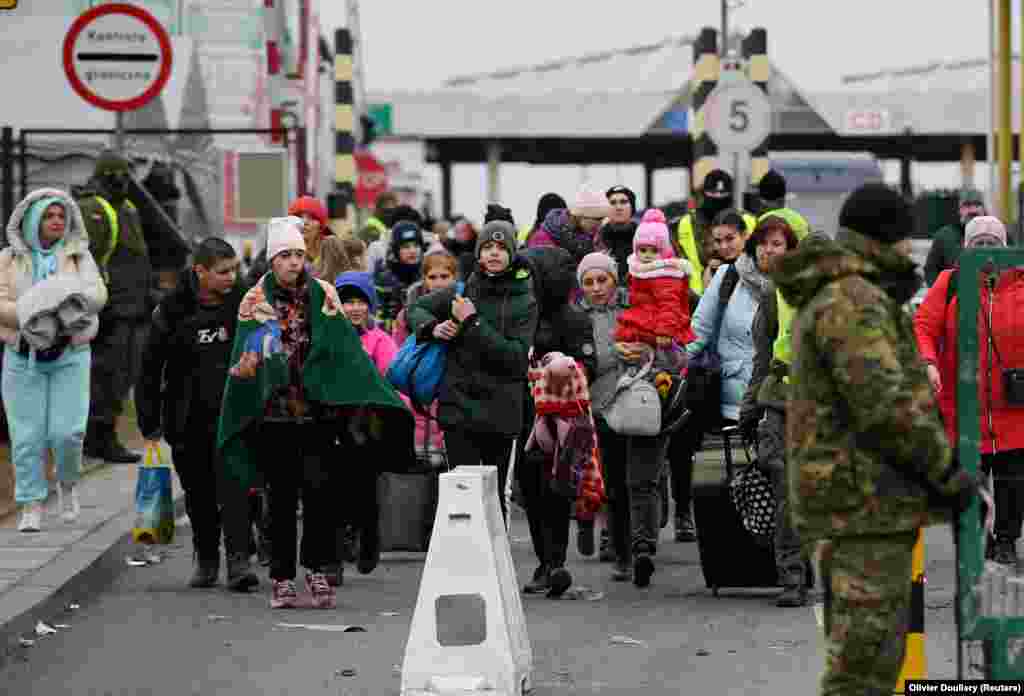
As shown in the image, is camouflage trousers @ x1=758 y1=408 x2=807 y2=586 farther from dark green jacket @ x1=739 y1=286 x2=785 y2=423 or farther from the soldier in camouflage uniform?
the soldier in camouflage uniform

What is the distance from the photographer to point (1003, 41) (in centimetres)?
3569

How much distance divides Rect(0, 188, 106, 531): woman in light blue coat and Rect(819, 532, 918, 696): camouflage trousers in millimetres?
7739

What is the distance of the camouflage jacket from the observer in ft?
22.0

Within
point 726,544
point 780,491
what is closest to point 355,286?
point 726,544

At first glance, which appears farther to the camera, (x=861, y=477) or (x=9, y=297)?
(x=9, y=297)

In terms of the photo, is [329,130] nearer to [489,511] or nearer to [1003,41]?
[1003,41]

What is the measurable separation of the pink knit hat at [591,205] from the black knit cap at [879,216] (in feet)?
24.0

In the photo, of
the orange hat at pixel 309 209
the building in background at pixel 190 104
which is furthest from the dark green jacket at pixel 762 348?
the building in background at pixel 190 104

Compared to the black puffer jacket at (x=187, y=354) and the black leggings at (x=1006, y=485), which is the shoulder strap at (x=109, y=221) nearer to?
the black puffer jacket at (x=187, y=354)

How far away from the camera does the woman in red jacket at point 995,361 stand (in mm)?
12141

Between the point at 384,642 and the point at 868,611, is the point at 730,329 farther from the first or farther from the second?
the point at 868,611

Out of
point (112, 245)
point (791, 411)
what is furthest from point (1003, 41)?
point (791, 411)

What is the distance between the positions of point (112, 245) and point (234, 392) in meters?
6.55

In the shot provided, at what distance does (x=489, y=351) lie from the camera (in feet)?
37.8
